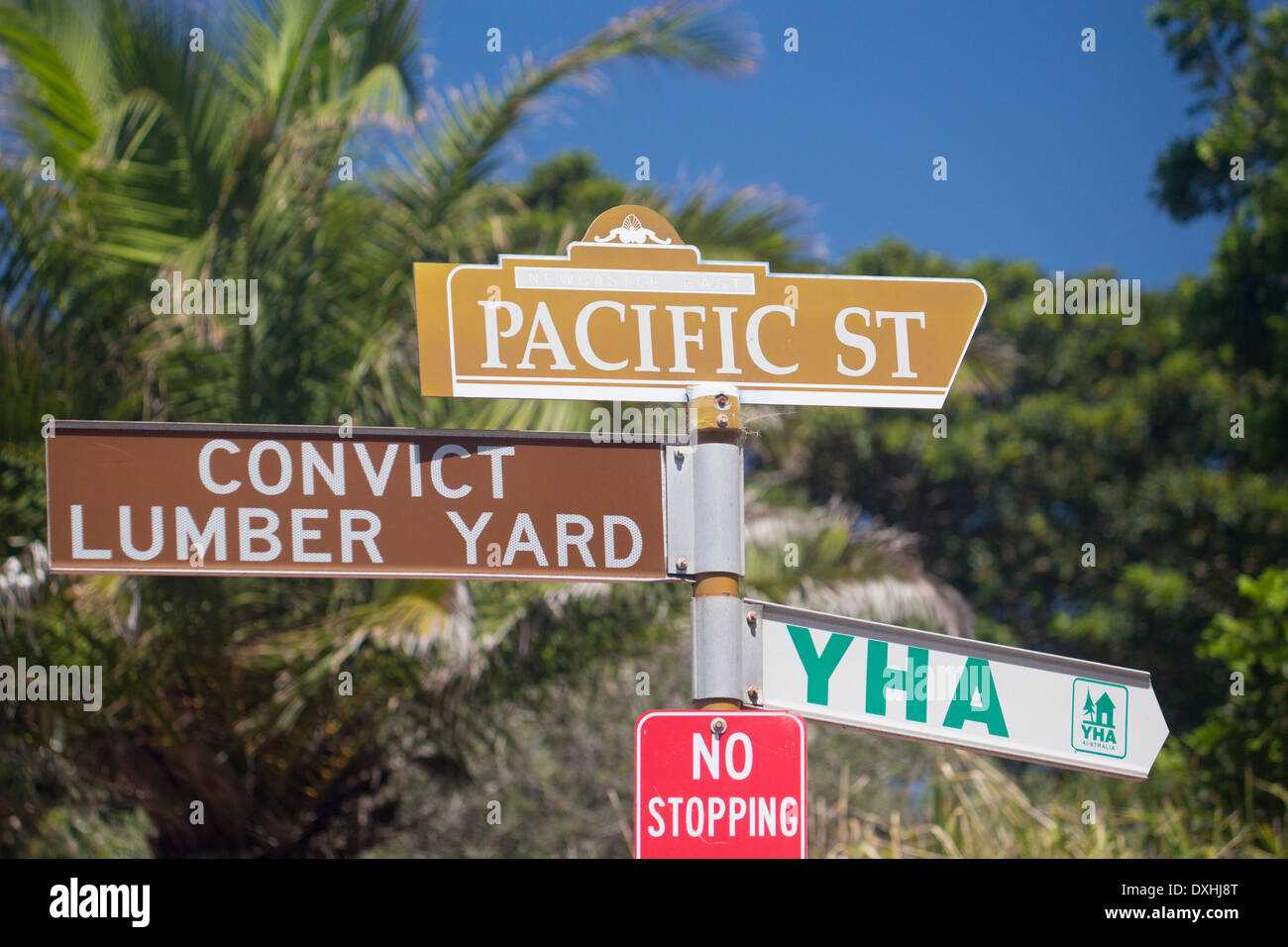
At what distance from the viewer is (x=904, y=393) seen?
2.75 metres

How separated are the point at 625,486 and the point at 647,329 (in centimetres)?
32

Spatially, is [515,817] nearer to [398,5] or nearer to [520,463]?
[398,5]

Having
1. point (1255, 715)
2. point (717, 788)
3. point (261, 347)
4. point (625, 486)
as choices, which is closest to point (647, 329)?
point (625, 486)

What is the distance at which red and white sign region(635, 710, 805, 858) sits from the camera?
96.7 inches

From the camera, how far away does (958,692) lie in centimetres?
270

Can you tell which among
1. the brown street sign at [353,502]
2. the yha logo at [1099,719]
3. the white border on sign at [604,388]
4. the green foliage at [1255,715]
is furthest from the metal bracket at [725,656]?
the green foliage at [1255,715]

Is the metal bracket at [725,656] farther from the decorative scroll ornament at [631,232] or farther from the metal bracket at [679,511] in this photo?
the decorative scroll ornament at [631,232]

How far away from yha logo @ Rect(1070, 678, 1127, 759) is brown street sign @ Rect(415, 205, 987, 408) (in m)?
0.69

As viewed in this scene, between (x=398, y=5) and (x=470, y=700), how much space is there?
3.63m

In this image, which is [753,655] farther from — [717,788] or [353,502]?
[353,502]

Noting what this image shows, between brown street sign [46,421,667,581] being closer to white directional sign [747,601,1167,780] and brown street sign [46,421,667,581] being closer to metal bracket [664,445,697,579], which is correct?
metal bracket [664,445,697,579]

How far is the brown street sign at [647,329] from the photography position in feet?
8.70

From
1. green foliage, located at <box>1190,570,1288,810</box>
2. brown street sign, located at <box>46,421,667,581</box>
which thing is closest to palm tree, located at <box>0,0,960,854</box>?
green foliage, located at <box>1190,570,1288,810</box>

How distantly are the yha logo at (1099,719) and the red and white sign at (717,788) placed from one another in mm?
659
